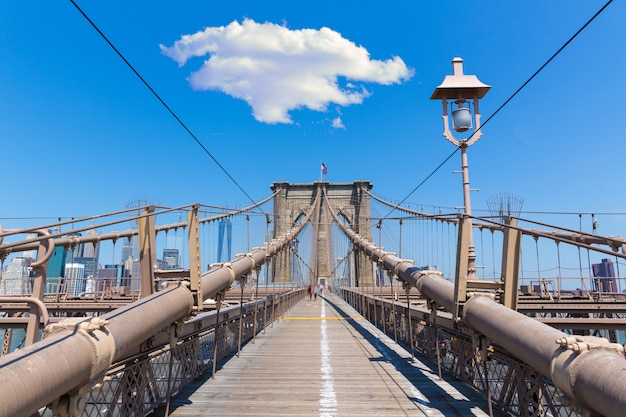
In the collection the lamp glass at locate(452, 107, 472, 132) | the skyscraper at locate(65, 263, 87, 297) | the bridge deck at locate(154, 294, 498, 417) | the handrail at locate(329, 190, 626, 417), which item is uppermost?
the lamp glass at locate(452, 107, 472, 132)

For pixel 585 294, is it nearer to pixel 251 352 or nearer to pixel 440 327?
pixel 440 327

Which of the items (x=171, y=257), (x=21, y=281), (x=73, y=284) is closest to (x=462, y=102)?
(x=21, y=281)

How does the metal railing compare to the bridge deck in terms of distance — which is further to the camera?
the bridge deck

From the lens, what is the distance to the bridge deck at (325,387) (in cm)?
489

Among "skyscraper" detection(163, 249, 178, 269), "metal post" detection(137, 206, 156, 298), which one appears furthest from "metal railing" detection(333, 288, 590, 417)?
"skyscraper" detection(163, 249, 178, 269)

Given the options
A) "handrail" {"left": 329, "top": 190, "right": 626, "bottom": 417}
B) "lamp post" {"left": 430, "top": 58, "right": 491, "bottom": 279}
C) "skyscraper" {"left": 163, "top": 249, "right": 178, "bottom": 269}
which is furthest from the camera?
"skyscraper" {"left": 163, "top": 249, "right": 178, "bottom": 269}

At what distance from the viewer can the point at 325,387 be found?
5938mm

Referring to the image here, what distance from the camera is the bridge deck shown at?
489 centimetres

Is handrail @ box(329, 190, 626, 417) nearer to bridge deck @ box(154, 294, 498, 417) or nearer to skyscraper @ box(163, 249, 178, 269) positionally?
bridge deck @ box(154, 294, 498, 417)

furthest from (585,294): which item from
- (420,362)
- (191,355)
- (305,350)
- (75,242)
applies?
(75,242)

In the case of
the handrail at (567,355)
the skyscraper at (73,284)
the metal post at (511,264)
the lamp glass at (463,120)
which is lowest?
the skyscraper at (73,284)

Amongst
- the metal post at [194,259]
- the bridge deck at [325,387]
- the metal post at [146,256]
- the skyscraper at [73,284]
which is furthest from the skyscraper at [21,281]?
the bridge deck at [325,387]

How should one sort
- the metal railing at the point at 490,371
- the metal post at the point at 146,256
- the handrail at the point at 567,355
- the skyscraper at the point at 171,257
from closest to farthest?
the handrail at the point at 567,355
the metal railing at the point at 490,371
the metal post at the point at 146,256
the skyscraper at the point at 171,257

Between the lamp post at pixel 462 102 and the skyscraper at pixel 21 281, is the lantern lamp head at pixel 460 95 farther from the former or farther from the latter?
the skyscraper at pixel 21 281
